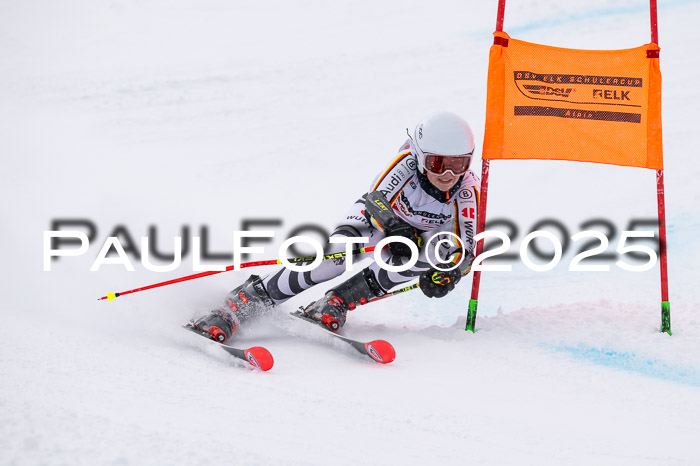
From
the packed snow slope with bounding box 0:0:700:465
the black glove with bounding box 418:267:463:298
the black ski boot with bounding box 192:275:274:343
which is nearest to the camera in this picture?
the packed snow slope with bounding box 0:0:700:465

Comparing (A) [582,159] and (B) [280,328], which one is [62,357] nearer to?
(B) [280,328]

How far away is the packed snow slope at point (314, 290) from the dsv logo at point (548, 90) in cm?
141

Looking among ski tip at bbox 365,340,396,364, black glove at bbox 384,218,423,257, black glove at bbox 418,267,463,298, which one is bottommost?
ski tip at bbox 365,340,396,364

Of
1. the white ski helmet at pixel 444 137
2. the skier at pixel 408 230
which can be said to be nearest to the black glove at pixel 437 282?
the skier at pixel 408 230

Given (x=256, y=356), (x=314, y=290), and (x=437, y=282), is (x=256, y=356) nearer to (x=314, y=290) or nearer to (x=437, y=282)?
(x=437, y=282)

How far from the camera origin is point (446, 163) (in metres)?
3.82

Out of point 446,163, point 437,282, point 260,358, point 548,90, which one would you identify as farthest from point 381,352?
point 548,90

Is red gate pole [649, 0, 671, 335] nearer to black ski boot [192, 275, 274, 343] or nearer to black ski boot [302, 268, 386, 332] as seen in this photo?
black ski boot [302, 268, 386, 332]

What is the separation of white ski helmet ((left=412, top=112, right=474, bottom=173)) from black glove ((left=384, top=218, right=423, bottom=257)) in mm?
373

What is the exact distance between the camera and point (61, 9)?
1510cm

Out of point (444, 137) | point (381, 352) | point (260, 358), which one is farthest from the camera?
point (444, 137)

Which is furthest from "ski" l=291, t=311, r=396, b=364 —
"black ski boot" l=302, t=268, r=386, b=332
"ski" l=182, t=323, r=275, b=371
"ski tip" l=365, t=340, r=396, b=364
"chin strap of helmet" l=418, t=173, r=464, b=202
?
"chin strap of helmet" l=418, t=173, r=464, b=202

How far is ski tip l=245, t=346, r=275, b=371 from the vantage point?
329cm

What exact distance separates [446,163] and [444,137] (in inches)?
5.8
